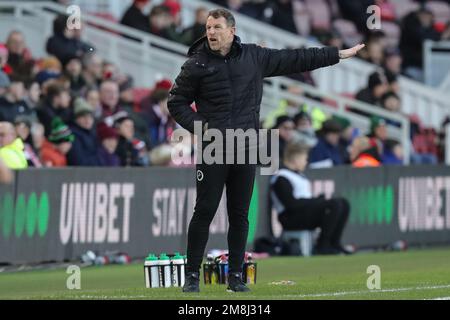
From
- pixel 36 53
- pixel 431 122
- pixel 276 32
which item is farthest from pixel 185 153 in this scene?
pixel 431 122

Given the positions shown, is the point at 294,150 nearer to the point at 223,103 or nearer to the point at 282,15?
the point at 282,15

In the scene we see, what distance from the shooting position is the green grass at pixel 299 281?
12219 millimetres

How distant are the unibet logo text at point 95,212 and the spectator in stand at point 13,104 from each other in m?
1.54

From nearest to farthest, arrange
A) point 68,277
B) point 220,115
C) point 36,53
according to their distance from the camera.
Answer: point 220,115, point 68,277, point 36,53

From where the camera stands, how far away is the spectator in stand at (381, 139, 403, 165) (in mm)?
23500

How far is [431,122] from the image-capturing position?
27.9 m

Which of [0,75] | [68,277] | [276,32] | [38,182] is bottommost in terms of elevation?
[68,277]

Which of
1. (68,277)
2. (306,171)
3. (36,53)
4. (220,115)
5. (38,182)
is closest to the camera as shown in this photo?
(220,115)

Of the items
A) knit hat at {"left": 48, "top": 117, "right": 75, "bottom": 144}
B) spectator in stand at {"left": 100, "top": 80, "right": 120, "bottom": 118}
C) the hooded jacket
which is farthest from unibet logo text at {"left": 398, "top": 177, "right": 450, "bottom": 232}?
the hooded jacket

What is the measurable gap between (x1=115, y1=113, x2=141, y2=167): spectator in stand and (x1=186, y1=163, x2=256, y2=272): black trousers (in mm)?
7455

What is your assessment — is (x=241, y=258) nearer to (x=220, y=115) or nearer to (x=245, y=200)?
(x=245, y=200)

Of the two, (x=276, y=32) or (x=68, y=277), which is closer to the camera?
(x=68, y=277)

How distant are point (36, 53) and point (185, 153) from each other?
14.0 ft

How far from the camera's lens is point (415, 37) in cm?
2942
